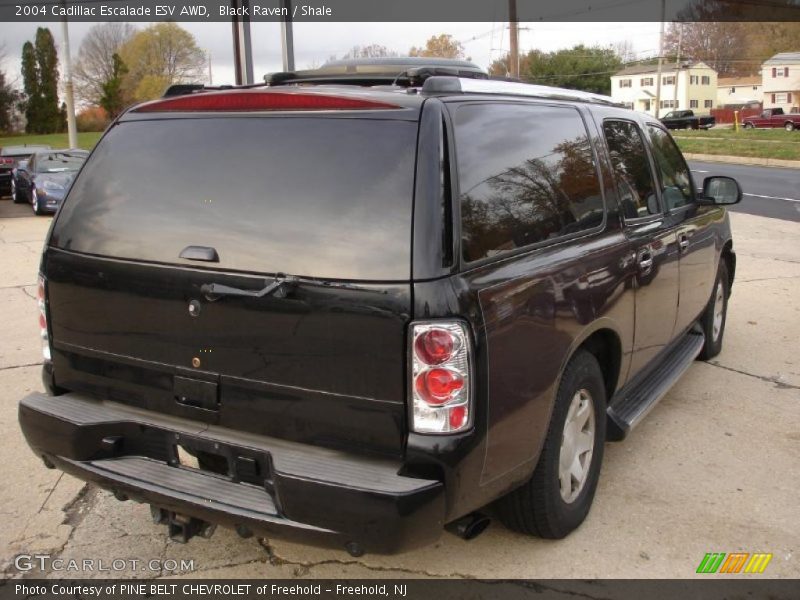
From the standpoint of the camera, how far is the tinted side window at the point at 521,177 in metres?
2.63

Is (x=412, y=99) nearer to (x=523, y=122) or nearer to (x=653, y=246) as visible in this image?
(x=523, y=122)

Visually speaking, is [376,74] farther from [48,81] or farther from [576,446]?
[48,81]

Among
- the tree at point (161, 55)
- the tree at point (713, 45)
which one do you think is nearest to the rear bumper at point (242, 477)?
the tree at point (161, 55)

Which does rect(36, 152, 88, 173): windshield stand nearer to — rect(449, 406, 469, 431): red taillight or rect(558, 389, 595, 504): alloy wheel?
rect(558, 389, 595, 504): alloy wheel

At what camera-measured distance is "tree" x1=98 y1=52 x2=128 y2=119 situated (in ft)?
183

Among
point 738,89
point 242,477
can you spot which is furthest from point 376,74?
point 738,89

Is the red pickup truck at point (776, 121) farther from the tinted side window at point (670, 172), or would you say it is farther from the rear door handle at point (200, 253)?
the rear door handle at point (200, 253)

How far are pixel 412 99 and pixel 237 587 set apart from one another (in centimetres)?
201

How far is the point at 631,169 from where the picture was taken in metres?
4.02

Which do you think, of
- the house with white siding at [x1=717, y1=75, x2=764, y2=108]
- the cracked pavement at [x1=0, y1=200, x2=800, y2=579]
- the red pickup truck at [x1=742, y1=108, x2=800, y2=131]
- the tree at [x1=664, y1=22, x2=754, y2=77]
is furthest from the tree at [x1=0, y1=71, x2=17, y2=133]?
the house with white siding at [x1=717, y1=75, x2=764, y2=108]

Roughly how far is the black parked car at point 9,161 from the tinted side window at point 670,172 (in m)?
22.3

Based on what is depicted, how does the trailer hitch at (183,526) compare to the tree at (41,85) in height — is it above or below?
below

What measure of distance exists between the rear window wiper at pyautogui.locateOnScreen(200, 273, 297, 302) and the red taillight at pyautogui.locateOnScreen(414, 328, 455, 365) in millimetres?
473

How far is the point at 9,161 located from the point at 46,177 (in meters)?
6.74
